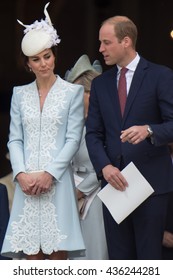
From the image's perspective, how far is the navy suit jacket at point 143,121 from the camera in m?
5.37

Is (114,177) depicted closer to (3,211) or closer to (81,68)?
(3,211)

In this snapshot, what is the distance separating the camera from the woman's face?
18.1ft

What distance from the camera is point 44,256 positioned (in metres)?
5.52

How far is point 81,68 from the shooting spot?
6.40m

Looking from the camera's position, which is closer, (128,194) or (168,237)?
(128,194)

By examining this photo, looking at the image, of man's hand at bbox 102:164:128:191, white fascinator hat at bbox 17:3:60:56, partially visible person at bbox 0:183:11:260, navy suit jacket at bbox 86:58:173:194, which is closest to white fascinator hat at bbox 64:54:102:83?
white fascinator hat at bbox 17:3:60:56

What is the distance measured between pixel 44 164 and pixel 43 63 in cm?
61

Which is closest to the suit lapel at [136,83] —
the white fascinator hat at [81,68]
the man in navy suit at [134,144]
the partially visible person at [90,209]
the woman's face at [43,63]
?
the man in navy suit at [134,144]

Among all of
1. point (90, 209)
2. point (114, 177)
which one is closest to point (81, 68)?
point (90, 209)

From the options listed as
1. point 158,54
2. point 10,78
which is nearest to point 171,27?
point 158,54

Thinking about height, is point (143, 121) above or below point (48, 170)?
above

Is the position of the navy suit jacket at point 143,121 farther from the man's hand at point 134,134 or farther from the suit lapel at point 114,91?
the man's hand at point 134,134

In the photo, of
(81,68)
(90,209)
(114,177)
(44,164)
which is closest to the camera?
(114,177)

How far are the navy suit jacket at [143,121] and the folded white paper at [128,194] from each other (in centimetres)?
9
